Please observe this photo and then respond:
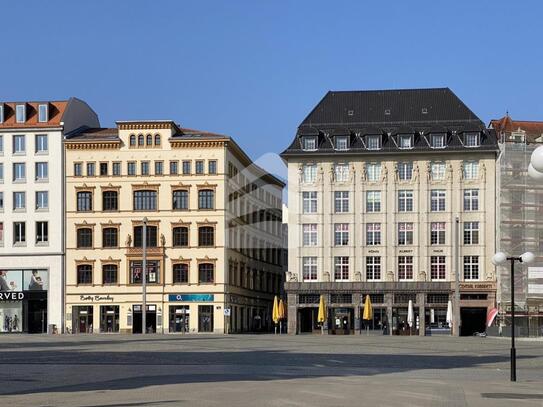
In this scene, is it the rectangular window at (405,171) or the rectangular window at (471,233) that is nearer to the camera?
the rectangular window at (471,233)

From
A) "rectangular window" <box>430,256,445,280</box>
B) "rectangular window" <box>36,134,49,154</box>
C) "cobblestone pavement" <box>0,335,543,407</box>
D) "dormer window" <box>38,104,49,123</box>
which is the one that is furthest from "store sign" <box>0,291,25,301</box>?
"cobblestone pavement" <box>0,335,543,407</box>

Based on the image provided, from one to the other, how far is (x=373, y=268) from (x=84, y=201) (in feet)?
88.4

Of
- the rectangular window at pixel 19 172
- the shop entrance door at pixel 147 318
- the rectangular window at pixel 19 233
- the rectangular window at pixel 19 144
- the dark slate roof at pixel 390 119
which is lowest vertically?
the shop entrance door at pixel 147 318

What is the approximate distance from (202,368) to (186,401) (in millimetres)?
14294

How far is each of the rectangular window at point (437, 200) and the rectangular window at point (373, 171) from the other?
5069mm

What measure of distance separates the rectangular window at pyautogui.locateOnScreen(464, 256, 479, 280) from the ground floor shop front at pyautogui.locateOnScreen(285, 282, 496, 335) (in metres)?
1.18

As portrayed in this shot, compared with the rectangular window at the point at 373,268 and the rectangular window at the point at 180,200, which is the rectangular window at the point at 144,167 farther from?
the rectangular window at the point at 373,268

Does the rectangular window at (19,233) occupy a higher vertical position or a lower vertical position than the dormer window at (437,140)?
lower

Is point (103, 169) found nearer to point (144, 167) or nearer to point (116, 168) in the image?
point (116, 168)

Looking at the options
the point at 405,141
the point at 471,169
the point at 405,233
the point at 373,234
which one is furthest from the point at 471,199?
the point at 373,234

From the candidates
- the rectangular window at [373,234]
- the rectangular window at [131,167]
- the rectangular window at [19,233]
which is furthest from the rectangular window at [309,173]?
the rectangular window at [19,233]

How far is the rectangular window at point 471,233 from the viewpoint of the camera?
94312 millimetres

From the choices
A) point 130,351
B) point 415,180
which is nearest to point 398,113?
point 415,180

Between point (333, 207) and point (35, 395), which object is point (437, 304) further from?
point (35, 395)
